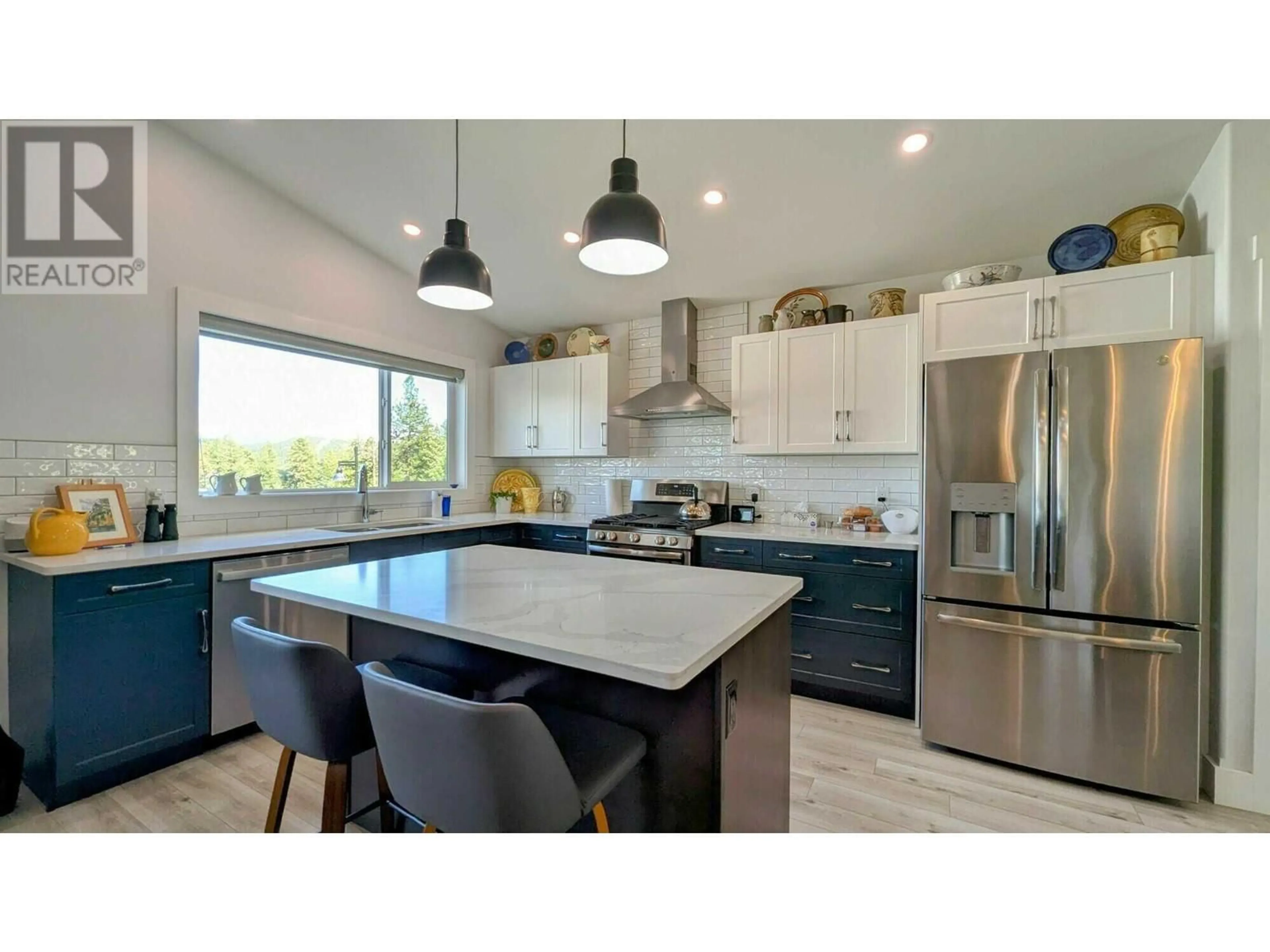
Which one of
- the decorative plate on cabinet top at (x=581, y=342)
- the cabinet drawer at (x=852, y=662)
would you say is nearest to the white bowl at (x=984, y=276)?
the cabinet drawer at (x=852, y=662)

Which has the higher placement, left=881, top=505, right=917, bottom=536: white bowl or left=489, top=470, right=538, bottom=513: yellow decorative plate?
left=489, top=470, right=538, bottom=513: yellow decorative plate

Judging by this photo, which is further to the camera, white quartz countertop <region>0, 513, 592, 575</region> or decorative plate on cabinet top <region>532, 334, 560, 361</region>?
decorative plate on cabinet top <region>532, 334, 560, 361</region>

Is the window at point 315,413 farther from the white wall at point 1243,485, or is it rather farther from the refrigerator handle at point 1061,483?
the white wall at point 1243,485

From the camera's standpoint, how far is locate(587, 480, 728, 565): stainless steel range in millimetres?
3158

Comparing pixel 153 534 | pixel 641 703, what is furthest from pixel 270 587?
pixel 153 534

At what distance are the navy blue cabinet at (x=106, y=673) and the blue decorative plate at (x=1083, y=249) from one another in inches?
163

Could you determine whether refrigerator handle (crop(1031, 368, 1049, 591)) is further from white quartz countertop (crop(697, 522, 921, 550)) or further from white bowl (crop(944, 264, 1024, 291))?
white bowl (crop(944, 264, 1024, 291))

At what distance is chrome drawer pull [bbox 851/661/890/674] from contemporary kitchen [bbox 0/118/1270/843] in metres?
0.07

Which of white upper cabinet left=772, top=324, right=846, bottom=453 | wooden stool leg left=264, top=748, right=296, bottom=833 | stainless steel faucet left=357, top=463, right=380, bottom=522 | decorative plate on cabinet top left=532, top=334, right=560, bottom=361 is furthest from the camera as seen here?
decorative plate on cabinet top left=532, top=334, right=560, bottom=361

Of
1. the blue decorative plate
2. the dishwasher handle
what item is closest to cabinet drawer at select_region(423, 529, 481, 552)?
the dishwasher handle

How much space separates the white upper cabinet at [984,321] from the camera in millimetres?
2328

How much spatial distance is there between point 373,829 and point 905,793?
1969 millimetres

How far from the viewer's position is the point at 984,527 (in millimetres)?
2250

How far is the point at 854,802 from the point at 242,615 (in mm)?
2842
